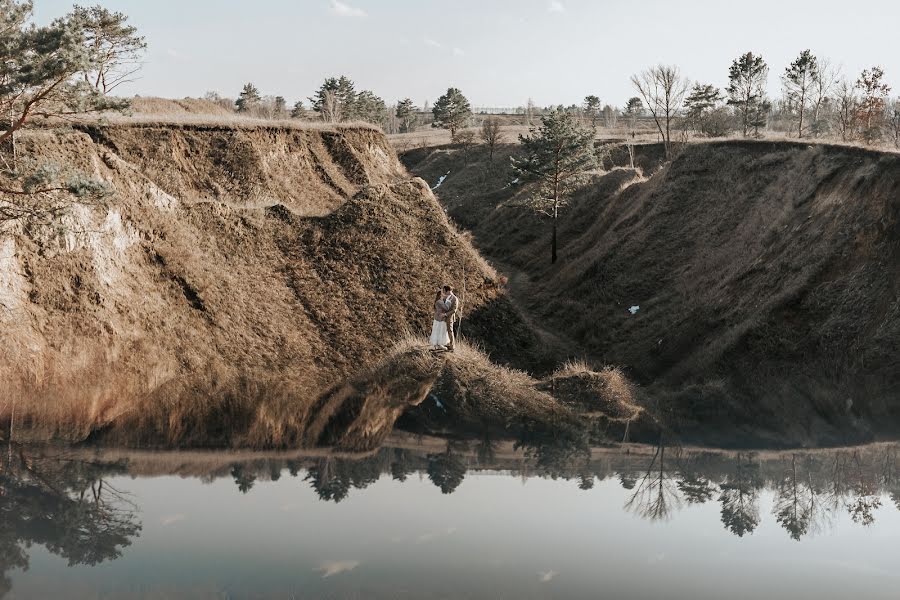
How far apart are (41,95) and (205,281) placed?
29.5 ft

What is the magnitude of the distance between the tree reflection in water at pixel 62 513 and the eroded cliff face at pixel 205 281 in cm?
335

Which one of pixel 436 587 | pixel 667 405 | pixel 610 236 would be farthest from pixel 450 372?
pixel 610 236

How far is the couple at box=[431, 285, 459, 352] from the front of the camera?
25.0 m

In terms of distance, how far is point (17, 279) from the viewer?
25.2 meters

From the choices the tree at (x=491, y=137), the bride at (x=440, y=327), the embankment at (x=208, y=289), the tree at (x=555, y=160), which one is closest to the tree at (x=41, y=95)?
the embankment at (x=208, y=289)

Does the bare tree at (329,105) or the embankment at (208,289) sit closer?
the embankment at (208,289)

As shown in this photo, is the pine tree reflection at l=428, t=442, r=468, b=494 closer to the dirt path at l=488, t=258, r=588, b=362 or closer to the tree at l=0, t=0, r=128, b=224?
the tree at l=0, t=0, r=128, b=224

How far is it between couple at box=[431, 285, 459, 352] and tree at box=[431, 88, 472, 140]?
81.5 metres

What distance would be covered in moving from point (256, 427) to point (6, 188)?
12208 millimetres

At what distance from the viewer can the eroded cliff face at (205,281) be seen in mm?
23875

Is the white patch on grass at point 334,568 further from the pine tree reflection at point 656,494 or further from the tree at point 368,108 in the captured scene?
the tree at point 368,108

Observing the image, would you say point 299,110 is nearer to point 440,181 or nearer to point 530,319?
point 440,181

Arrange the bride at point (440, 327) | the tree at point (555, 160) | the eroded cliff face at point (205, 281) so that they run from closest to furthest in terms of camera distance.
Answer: the eroded cliff face at point (205, 281) < the bride at point (440, 327) < the tree at point (555, 160)

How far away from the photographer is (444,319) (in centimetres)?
2533
